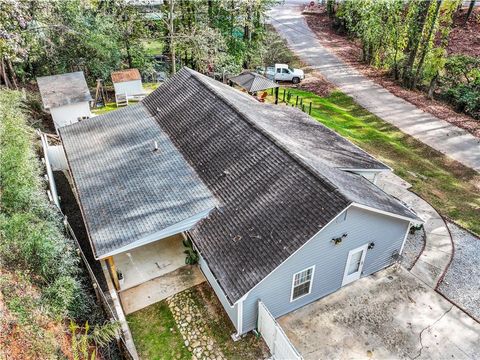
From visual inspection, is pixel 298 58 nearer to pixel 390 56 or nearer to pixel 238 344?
pixel 390 56

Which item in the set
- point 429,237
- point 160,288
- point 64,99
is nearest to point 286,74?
point 64,99

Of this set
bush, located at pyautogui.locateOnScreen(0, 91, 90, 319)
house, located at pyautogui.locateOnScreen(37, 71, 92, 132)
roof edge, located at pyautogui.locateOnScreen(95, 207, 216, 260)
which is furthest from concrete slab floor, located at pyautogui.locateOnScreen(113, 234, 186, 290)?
house, located at pyautogui.locateOnScreen(37, 71, 92, 132)

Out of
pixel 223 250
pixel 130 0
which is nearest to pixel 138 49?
pixel 130 0

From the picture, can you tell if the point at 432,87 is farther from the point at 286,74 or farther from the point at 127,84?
the point at 127,84

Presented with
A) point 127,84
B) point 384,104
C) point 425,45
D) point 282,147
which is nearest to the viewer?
point 282,147

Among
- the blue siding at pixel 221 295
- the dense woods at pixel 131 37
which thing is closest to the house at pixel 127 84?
the dense woods at pixel 131 37

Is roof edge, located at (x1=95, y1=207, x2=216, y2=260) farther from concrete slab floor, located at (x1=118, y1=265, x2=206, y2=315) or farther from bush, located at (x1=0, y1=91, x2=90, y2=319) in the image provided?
concrete slab floor, located at (x1=118, y1=265, x2=206, y2=315)
